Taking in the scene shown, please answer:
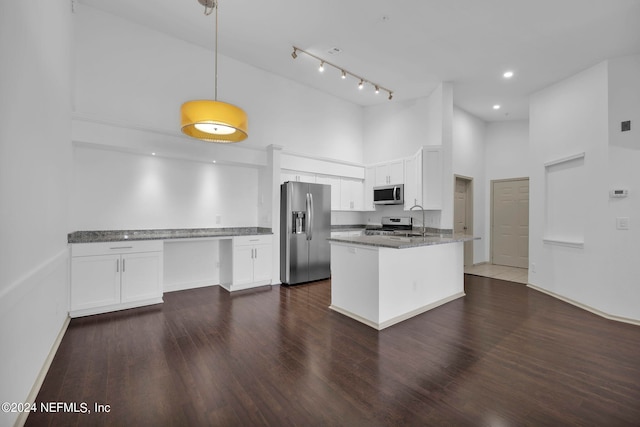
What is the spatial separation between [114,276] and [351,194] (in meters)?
4.52

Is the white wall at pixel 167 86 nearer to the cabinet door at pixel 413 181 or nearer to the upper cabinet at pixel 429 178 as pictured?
the cabinet door at pixel 413 181

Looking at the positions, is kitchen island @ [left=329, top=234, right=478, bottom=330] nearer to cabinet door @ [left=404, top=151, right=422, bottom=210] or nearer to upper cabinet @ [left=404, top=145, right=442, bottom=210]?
upper cabinet @ [left=404, top=145, right=442, bottom=210]

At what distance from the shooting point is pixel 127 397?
195 centimetres

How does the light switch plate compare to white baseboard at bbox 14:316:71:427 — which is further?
the light switch plate

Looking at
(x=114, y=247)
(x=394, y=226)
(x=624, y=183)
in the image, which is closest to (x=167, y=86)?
(x=114, y=247)

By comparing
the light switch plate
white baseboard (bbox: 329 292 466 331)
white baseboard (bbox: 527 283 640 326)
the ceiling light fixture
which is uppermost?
the ceiling light fixture

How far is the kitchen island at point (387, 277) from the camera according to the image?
3139mm

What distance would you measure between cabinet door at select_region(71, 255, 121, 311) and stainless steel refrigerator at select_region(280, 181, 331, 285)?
8.02 ft

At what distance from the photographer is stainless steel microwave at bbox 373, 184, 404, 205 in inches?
228

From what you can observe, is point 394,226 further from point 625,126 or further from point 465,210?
point 625,126

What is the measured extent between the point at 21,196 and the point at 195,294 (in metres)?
2.97

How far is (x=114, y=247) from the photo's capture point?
3.52 meters

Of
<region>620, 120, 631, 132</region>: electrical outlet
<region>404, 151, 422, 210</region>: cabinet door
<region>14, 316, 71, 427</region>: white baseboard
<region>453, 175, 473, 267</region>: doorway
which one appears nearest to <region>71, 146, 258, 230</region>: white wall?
<region>14, 316, 71, 427</region>: white baseboard

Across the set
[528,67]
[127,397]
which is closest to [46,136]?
[127,397]
